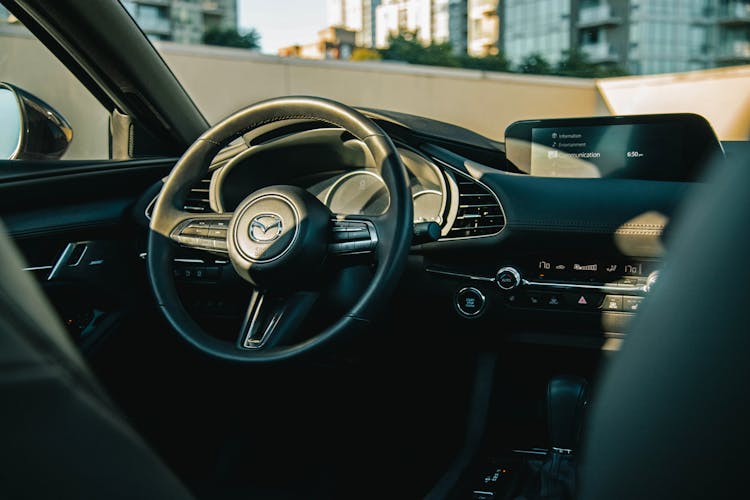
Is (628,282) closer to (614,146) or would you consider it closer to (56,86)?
(614,146)

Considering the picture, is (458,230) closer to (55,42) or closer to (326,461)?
(326,461)

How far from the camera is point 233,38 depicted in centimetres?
4178

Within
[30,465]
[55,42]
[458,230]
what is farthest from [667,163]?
[30,465]

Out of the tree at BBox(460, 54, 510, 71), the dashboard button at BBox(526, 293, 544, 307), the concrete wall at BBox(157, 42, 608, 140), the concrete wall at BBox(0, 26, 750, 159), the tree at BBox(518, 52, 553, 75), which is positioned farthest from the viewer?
the tree at BBox(460, 54, 510, 71)

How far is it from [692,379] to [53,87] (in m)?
2.37

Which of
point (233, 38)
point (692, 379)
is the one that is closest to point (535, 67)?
point (692, 379)

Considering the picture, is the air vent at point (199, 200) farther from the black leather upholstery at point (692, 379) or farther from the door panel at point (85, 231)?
the black leather upholstery at point (692, 379)

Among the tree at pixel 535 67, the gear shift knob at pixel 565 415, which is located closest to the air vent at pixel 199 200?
the gear shift knob at pixel 565 415

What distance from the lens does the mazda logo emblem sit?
207cm

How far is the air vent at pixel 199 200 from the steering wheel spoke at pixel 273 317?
1.36 ft

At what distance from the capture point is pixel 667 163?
236 cm

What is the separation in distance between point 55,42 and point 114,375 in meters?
1.07

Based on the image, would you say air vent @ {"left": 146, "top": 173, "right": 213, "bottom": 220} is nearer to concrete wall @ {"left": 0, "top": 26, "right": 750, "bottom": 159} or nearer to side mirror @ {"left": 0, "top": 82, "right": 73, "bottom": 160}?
side mirror @ {"left": 0, "top": 82, "right": 73, "bottom": 160}

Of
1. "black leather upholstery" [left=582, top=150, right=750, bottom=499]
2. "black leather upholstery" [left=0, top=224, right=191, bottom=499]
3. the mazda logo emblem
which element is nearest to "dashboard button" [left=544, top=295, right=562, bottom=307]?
the mazda logo emblem
